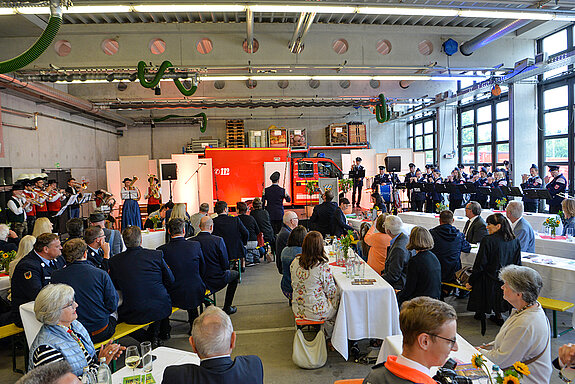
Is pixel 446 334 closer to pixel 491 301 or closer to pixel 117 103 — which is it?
pixel 491 301

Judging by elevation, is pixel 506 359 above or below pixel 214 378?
below

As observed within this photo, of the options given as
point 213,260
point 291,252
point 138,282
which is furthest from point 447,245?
point 138,282

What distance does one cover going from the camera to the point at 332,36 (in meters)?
10.0

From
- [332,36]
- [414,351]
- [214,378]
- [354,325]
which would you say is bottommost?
[354,325]

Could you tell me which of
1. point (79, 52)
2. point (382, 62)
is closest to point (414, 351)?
point (382, 62)

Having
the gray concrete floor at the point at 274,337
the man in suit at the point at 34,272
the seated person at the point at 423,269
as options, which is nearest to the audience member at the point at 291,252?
the gray concrete floor at the point at 274,337

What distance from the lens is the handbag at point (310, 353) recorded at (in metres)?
3.78

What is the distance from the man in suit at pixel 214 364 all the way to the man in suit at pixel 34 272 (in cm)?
271

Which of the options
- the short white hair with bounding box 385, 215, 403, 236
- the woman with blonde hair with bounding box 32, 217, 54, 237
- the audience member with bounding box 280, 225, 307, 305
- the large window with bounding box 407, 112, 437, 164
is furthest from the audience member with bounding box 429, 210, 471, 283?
the large window with bounding box 407, 112, 437, 164

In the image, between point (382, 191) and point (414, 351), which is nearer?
point (414, 351)

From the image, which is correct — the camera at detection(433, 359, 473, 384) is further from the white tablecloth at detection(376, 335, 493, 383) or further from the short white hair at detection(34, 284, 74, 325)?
the short white hair at detection(34, 284, 74, 325)

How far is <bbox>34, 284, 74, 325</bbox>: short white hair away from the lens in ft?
7.90

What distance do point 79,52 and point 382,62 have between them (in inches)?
297

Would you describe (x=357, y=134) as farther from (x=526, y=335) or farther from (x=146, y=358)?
(x=146, y=358)
